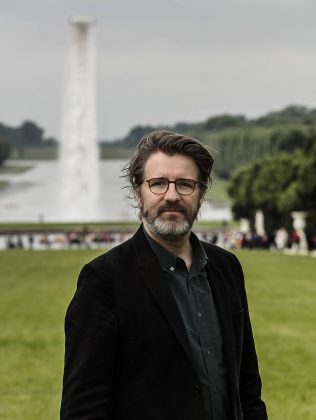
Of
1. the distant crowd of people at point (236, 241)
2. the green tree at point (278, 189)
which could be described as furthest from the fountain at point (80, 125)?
the distant crowd of people at point (236, 241)

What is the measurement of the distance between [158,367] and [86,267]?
358 mm

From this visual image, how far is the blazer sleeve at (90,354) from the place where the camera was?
3.01 meters

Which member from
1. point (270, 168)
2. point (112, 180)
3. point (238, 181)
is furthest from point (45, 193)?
point (270, 168)

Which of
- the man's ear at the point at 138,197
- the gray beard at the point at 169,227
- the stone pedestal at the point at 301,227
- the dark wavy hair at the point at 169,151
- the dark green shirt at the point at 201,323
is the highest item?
the dark wavy hair at the point at 169,151

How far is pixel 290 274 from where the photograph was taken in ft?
77.1

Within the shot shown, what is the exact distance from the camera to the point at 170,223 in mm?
3168

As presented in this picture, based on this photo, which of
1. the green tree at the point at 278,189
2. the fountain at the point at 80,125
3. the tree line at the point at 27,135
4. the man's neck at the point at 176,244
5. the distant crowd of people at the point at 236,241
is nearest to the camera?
the man's neck at the point at 176,244

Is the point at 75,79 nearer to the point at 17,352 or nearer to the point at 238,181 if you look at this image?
the point at 238,181

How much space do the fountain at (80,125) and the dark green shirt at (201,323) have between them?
8882 cm

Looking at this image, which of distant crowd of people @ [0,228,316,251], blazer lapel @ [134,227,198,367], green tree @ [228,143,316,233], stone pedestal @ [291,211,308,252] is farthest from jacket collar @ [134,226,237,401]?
green tree @ [228,143,316,233]

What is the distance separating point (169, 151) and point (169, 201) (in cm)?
15

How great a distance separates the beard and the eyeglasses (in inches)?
1.8

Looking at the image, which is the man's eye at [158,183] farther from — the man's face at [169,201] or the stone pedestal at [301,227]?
the stone pedestal at [301,227]

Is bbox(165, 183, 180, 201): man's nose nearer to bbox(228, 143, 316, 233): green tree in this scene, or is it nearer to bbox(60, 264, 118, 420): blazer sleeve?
bbox(60, 264, 118, 420): blazer sleeve
